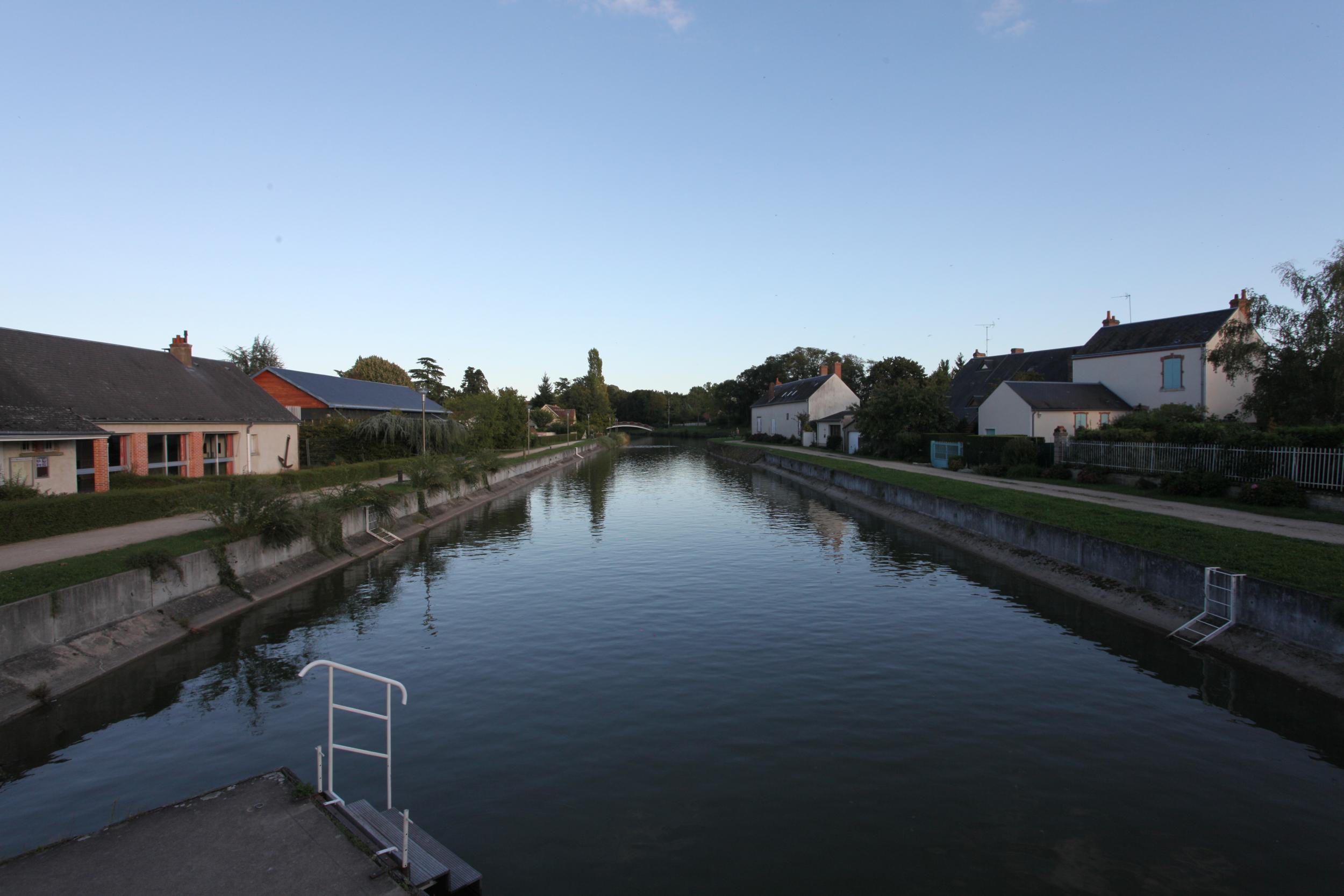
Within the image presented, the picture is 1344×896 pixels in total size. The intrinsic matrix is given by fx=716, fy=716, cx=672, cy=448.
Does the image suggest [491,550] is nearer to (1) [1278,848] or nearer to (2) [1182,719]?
(2) [1182,719]

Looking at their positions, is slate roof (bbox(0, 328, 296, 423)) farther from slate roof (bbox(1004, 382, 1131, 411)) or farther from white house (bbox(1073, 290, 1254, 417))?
white house (bbox(1073, 290, 1254, 417))

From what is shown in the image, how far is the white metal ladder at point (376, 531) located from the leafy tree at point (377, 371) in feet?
202

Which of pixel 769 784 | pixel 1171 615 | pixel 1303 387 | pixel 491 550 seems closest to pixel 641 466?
pixel 491 550

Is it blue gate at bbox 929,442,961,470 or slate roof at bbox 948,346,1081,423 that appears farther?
slate roof at bbox 948,346,1081,423

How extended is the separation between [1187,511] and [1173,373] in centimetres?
2152

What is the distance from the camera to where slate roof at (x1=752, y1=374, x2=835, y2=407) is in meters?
72.7

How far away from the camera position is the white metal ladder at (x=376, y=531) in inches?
955

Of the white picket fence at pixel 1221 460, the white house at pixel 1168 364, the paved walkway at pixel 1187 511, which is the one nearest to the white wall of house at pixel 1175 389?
the white house at pixel 1168 364

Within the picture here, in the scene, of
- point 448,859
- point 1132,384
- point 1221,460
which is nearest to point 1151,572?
point 1221,460

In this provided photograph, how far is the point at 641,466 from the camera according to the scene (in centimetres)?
6278

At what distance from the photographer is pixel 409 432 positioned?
42844 millimetres

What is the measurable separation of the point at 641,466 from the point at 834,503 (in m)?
29.6

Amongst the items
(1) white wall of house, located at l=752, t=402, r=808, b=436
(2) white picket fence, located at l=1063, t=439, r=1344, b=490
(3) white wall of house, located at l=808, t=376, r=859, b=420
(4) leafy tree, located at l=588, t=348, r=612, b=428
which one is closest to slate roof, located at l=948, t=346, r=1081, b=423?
(3) white wall of house, located at l=808, t=376, r=859, b=420

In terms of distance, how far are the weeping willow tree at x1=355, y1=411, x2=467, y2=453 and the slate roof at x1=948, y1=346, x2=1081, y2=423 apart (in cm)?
3293
